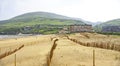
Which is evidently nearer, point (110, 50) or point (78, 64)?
point (78, 64)

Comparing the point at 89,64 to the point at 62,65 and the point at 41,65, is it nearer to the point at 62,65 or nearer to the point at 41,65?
the point at 62,65

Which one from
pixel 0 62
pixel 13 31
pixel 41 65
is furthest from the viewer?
pixel 13 31

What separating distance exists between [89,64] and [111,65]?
6.57 feet

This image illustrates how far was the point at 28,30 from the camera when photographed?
198 m

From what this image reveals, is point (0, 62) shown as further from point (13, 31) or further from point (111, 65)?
point (13, 31)

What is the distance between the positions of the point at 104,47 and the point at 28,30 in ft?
523

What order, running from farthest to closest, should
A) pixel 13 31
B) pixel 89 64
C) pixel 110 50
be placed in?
1. pixel 13 31
2. pixel 110 50
3. pixel 89 64

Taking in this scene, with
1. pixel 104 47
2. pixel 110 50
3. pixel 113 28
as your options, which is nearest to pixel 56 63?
pixel 110 50

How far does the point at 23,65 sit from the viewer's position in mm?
25531

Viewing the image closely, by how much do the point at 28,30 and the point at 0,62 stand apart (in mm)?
170229

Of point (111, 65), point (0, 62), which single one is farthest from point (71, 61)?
point (0, 62)

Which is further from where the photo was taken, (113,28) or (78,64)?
(113,28)

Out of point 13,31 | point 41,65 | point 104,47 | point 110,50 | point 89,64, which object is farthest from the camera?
point 13,31

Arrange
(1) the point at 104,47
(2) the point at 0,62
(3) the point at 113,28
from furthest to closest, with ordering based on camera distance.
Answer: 1. (3) the point at 113,28
2. (1) the point at 104,47
3. (2) the point at 0,62
